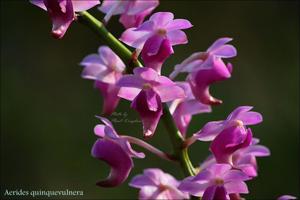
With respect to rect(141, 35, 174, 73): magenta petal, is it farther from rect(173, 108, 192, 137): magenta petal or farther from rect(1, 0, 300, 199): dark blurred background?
rect(1, 0, 300, 199): dark blurred background

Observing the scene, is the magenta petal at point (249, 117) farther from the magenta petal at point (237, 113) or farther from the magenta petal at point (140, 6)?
the magenta petal at point (140, 6)

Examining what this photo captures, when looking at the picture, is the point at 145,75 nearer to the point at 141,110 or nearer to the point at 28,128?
the point at 141,110

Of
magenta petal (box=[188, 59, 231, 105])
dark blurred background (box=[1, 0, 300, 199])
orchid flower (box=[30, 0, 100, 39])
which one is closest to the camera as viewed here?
orchid flower (box=[30, 0, 100, 39])

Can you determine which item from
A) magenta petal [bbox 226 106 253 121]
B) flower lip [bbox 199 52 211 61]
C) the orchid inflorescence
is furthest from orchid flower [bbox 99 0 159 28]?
magenta petal [bbox 226 106 253 121]

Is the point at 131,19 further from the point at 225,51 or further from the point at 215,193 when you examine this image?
the point at 215,193

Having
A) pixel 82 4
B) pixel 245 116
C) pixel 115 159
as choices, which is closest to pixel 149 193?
pixel 115 159

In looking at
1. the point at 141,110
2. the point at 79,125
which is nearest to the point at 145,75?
the point at 141,110
